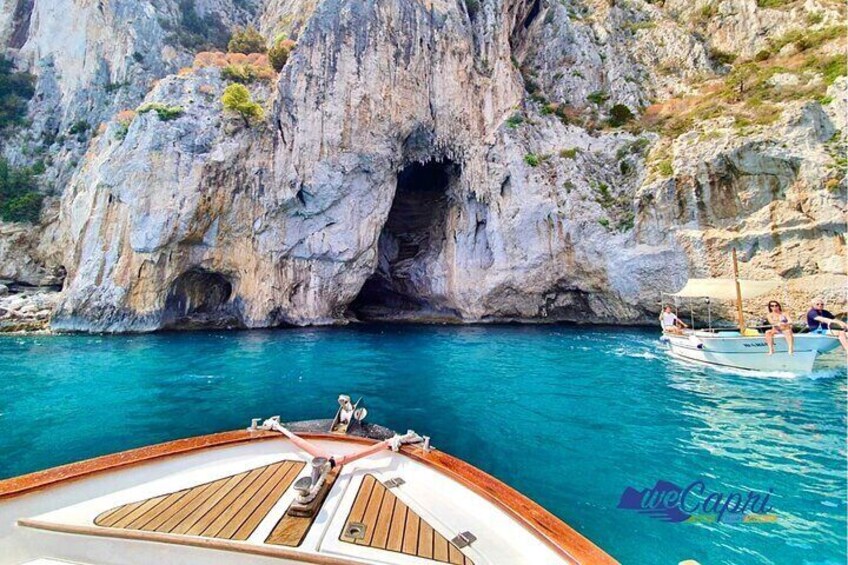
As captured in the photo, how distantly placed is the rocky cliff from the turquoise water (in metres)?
8.34

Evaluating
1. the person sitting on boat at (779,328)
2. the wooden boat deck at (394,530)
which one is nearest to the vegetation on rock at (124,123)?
the wooden boat deck at (394,530)

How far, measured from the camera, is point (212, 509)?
3.51 meters

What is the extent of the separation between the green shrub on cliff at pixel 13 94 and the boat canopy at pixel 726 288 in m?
56.0

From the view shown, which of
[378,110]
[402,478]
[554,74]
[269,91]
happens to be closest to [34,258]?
[269,91]

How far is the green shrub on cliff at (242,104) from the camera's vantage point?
917 inches

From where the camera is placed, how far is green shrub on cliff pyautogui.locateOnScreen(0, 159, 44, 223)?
30344mm

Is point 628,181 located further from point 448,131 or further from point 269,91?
point 269,91

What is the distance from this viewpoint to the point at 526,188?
1000 inches

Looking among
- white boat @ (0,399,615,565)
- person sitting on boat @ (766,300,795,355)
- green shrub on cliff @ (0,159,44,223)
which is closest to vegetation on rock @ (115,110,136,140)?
green shrub on cliff @ (0,159,44,223)

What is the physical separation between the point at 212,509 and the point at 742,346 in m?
15.5

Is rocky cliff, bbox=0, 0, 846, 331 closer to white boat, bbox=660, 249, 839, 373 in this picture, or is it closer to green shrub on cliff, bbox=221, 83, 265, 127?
green shrub on cliff, bbox=221, 83, 265, 127

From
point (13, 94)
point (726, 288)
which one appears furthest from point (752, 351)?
point (13, 94)

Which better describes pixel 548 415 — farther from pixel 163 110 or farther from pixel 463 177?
pixel 163 110

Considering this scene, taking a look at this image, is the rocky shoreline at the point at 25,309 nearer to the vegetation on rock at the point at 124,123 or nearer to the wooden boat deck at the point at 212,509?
the vegetation on rock at the point at 124,123
